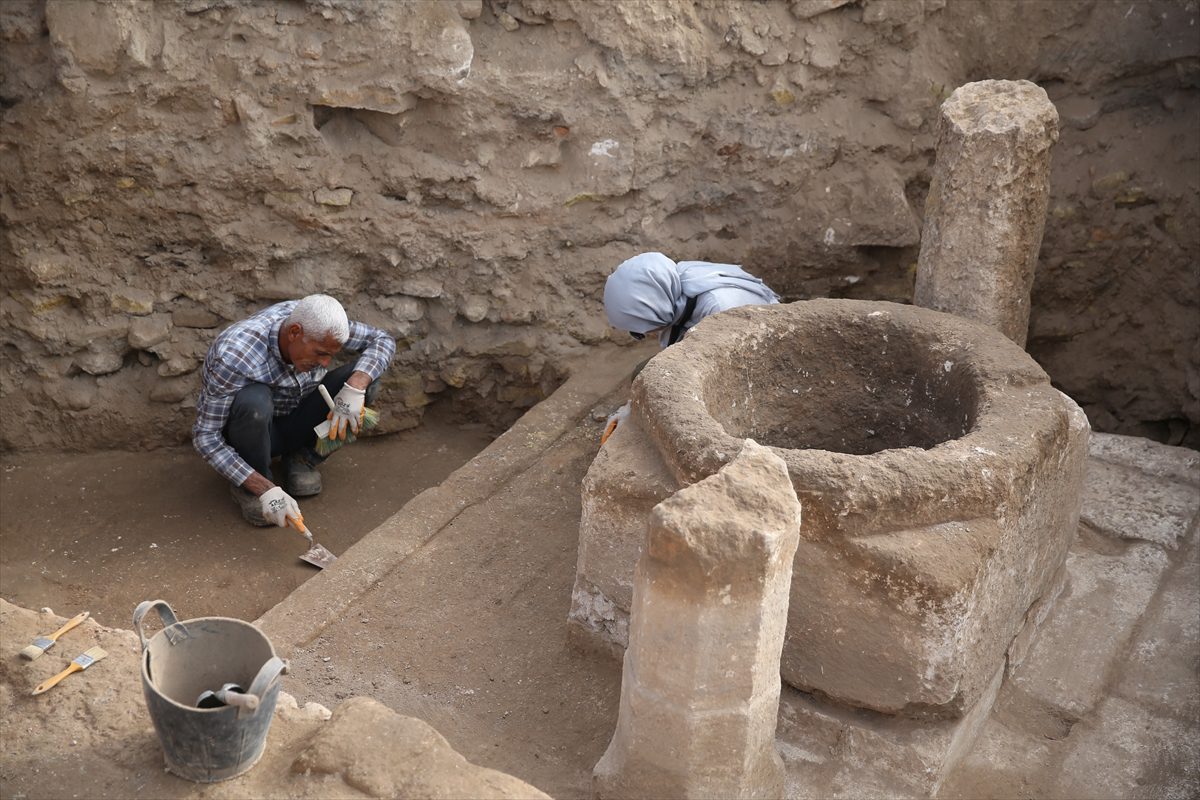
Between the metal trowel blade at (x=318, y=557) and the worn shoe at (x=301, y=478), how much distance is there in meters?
0.55

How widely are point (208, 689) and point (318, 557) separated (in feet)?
A: 6.01

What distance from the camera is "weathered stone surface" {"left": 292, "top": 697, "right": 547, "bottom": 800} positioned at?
2.79 m

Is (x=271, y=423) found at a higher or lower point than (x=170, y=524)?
higher

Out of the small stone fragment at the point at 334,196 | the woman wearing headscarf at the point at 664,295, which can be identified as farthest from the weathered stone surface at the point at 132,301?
the woman wearing headscarf at the point at 664,295

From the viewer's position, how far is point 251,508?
5.07 metres

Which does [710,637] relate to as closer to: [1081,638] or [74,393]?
[1081,638]

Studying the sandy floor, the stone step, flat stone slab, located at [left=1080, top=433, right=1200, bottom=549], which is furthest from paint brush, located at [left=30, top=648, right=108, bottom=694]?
flat stone slab, located at [left=1080, top=433, right=1200, bottom=549]

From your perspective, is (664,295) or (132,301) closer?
(664,295)

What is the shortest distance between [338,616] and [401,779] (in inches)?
50.2

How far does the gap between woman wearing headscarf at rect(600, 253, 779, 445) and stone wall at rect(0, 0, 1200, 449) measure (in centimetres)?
89

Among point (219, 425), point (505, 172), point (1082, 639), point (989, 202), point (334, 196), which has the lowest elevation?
point (1082, 639)

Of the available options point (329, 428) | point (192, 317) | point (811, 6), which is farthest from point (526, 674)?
point (811, 6)

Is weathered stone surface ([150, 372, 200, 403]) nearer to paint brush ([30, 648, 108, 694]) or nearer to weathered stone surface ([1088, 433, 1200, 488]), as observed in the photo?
paint brush ([30, 648, 108, 694])

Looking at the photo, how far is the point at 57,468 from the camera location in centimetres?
544
